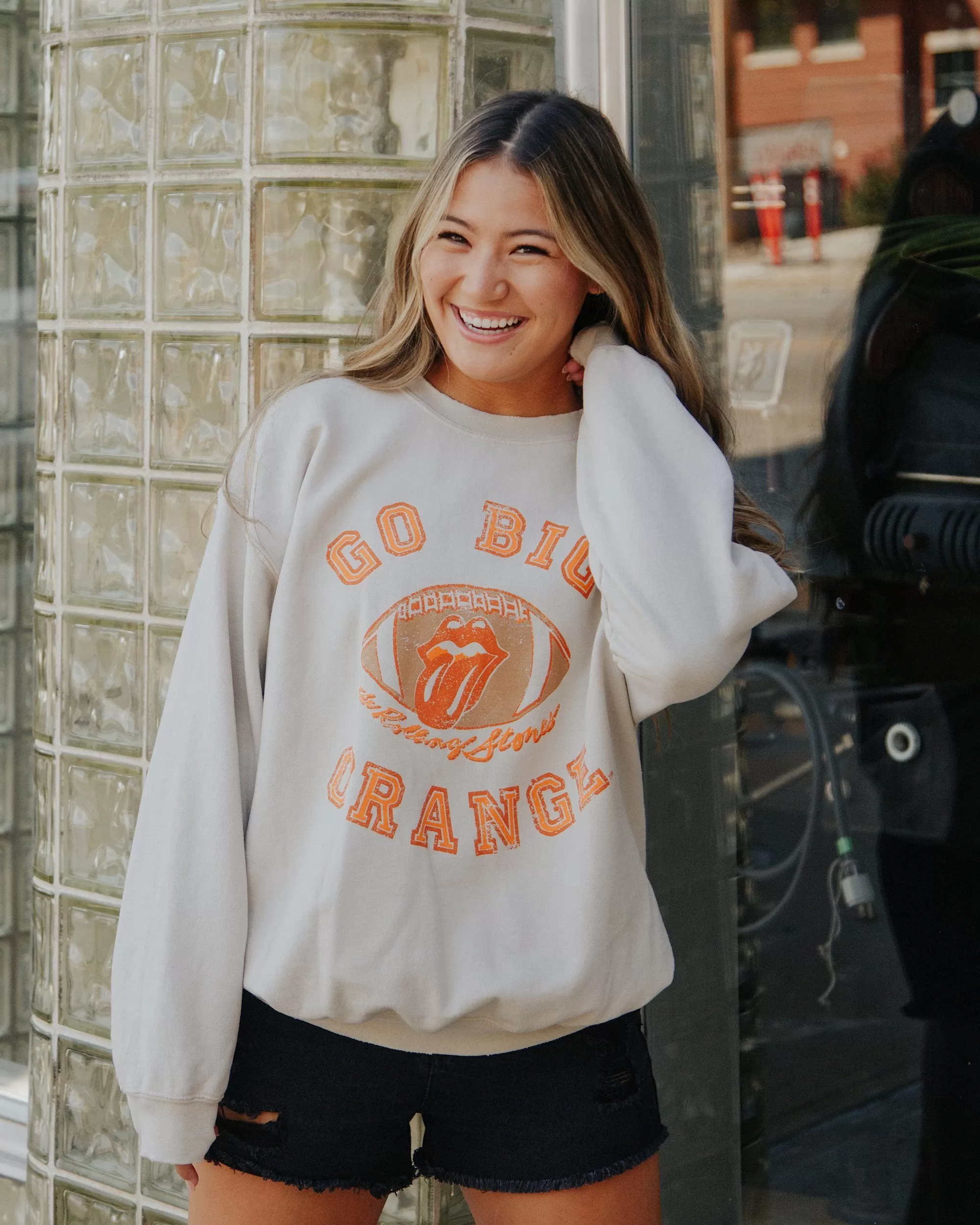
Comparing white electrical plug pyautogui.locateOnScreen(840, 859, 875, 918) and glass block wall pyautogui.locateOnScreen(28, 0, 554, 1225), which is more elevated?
glass block wall pyautogui.locateOnScreen(28, 0, 554, 1225)

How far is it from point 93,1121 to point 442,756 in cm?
129

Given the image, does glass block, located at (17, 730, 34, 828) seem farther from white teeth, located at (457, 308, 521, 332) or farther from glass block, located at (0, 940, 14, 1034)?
white teeth, located at (457, 308, 521, 332)

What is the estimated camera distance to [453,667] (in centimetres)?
152

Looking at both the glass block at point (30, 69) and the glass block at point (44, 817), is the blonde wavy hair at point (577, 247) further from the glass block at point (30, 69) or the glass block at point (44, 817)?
the glass block at point (30, 69)

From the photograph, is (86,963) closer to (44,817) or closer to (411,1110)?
(44,817)

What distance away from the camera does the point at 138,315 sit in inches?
87.4

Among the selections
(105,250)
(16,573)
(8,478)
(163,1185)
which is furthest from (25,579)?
(163,1185)

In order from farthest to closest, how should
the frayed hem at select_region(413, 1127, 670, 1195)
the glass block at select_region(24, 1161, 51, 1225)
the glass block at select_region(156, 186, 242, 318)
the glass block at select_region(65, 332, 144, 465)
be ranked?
the glass block at select_region(24, 1161, 51, 1225)
the glass block at select_region(65, 332, 144, 465)
the glass block at select_region(156, 186, 242, 318)
the frayed hem at select_region(413, 1127, 670, 1195)

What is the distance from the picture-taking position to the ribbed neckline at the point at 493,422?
160 centimetres

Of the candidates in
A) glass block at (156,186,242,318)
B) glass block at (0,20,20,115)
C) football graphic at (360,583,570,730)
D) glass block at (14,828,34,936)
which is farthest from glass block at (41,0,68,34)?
glass block at (14,828,34,936)

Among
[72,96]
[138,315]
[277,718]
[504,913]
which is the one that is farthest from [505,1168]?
[72,96]

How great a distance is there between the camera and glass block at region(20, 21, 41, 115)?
2.85 meters

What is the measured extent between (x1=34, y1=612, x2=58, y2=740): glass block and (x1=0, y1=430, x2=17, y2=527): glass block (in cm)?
60

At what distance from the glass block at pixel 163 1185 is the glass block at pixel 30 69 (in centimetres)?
201
